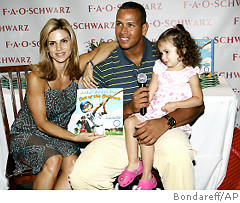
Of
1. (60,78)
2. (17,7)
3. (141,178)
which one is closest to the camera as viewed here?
(141,178)

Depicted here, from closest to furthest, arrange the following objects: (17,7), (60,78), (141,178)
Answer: (141,178) < (60,78) < (17,7)

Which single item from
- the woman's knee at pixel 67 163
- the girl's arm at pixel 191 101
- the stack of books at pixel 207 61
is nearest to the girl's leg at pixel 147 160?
the girl's arm at pixel 191 101

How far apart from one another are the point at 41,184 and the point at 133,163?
2.15 feet

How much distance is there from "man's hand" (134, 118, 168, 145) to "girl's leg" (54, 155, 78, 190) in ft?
1.81

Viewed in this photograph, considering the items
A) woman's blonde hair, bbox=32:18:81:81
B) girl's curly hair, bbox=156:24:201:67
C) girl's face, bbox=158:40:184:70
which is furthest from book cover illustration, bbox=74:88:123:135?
girl's curly hair, bbox=156:24:201:67

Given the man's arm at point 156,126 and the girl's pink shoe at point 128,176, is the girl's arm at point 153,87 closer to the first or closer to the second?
the man's arm at point 156,126

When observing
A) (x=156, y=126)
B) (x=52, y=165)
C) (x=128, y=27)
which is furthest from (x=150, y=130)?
(x=128, y=27)

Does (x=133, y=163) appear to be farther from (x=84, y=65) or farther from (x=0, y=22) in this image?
(x=0, y=22)

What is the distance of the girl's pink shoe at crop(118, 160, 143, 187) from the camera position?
2105mm

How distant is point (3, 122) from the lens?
101 inches

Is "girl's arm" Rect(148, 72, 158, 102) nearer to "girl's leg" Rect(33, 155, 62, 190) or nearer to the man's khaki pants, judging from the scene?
the man's khaki pants

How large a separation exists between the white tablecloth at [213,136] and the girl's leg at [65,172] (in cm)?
47

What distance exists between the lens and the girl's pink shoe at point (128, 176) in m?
2.11
